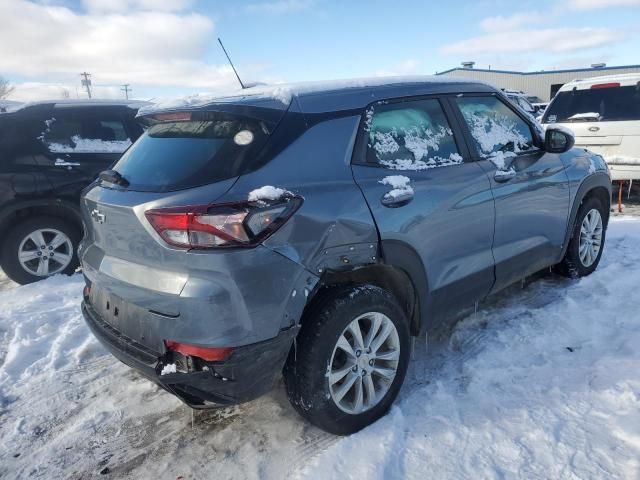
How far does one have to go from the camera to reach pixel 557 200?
156 inches

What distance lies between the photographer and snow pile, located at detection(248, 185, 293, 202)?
7.14 ft

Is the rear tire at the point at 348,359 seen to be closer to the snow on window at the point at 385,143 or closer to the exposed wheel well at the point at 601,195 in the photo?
the snow on window at the point at 385,143

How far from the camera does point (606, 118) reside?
24.9 feet

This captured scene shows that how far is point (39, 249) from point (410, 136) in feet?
13.7

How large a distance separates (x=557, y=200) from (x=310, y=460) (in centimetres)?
281

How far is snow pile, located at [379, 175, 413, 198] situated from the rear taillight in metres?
0.74

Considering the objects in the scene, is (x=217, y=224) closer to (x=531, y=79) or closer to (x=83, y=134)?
(x=83, y=134)

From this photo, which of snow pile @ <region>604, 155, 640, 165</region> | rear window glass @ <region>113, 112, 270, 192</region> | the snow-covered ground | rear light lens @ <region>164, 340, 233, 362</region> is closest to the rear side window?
the snow-covered ground

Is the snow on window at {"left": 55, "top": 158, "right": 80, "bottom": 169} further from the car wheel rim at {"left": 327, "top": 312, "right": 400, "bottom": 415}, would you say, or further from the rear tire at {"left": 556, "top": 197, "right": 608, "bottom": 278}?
the rear tire at {"left": 556, "top": 197, "right": 608, "bottom": 278}

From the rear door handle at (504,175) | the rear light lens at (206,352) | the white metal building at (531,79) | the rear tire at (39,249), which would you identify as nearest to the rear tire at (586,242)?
the rear door handle at (504,175)

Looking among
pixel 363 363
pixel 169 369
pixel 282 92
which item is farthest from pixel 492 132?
pixel 169 369

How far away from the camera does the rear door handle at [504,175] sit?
3338 mm

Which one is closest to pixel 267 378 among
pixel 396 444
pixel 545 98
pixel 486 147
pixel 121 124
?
pixel 396 444

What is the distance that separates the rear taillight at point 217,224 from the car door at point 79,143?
3.67 metres
